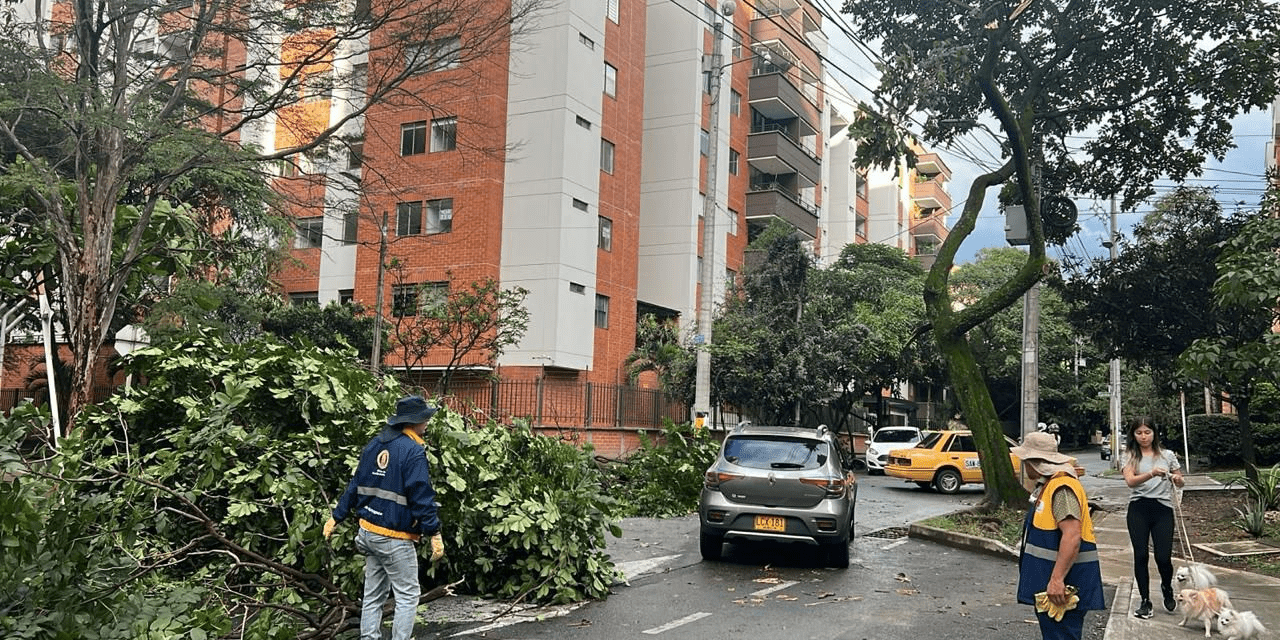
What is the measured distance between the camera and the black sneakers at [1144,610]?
8.29 m

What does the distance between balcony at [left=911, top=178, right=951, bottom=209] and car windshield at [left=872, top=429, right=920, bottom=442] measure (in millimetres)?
44803

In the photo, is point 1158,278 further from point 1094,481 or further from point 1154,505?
point 1154,505

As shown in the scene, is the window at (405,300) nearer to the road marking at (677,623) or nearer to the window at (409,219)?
the window at (409,219)

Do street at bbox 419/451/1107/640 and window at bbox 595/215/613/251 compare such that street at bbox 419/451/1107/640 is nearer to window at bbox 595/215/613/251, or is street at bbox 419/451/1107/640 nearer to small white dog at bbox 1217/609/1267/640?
small white dog at bbox 1217/609/1267/640

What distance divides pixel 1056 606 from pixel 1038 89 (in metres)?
14.0

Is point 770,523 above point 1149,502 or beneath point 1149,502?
beneath

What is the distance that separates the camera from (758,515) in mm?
11078

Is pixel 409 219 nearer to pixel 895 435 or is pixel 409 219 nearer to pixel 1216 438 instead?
pixel 895 435

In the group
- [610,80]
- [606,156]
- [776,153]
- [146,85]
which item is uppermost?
[776,153]

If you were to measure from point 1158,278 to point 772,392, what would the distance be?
38.4 feet

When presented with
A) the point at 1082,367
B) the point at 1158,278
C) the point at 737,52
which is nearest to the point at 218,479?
the point at 1158,278

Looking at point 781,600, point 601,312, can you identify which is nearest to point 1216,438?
point 601,312

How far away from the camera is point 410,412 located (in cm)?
641

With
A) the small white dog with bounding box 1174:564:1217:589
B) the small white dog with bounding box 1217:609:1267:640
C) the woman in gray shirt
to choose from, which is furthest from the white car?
the small white dog with bounding box 1217:609:1267:640
